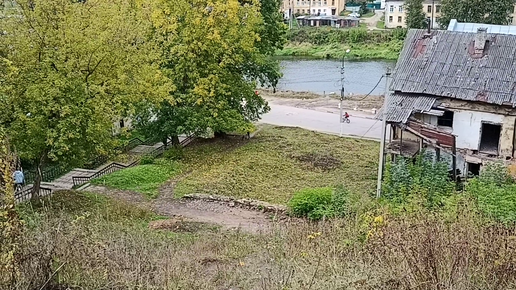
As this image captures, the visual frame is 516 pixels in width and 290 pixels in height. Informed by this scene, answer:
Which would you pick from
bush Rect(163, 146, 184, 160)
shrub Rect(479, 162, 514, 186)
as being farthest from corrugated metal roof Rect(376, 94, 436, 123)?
bush Rect(163, 146, 184, 160)

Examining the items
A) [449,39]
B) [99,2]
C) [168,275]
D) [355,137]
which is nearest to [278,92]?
[355,137]

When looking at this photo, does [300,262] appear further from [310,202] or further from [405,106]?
[405,106]

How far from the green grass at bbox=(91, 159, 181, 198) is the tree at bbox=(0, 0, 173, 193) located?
324 centimetres

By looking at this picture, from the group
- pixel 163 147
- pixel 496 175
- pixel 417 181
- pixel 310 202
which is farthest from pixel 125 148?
pixel 496 175

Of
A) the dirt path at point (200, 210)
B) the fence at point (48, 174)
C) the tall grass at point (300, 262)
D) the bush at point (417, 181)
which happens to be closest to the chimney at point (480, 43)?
the bush at point (417, 181)

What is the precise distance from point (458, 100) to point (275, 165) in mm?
7961

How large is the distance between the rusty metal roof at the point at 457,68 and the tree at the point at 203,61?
25.3ft

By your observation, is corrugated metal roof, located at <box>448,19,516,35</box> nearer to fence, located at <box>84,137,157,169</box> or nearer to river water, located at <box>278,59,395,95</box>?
fence, located at <box>84,137,157,169</box>

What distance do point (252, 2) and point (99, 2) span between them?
31.3 ft

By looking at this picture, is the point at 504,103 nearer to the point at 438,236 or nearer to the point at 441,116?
the point at 441,116

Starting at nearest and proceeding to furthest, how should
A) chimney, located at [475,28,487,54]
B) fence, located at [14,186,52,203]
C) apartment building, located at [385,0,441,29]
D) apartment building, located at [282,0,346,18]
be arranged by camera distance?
fence, located at [14,186,52,203], chimney, located at [475,28,487,54], apartment building, located at [385,0,441,29], apartment building, located at [282,0,346,18]

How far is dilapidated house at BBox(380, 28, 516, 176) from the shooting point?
65.7 ft

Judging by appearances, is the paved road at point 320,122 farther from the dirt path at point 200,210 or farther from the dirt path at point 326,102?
the dirt path at point 200,210

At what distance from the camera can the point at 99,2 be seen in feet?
62.1
